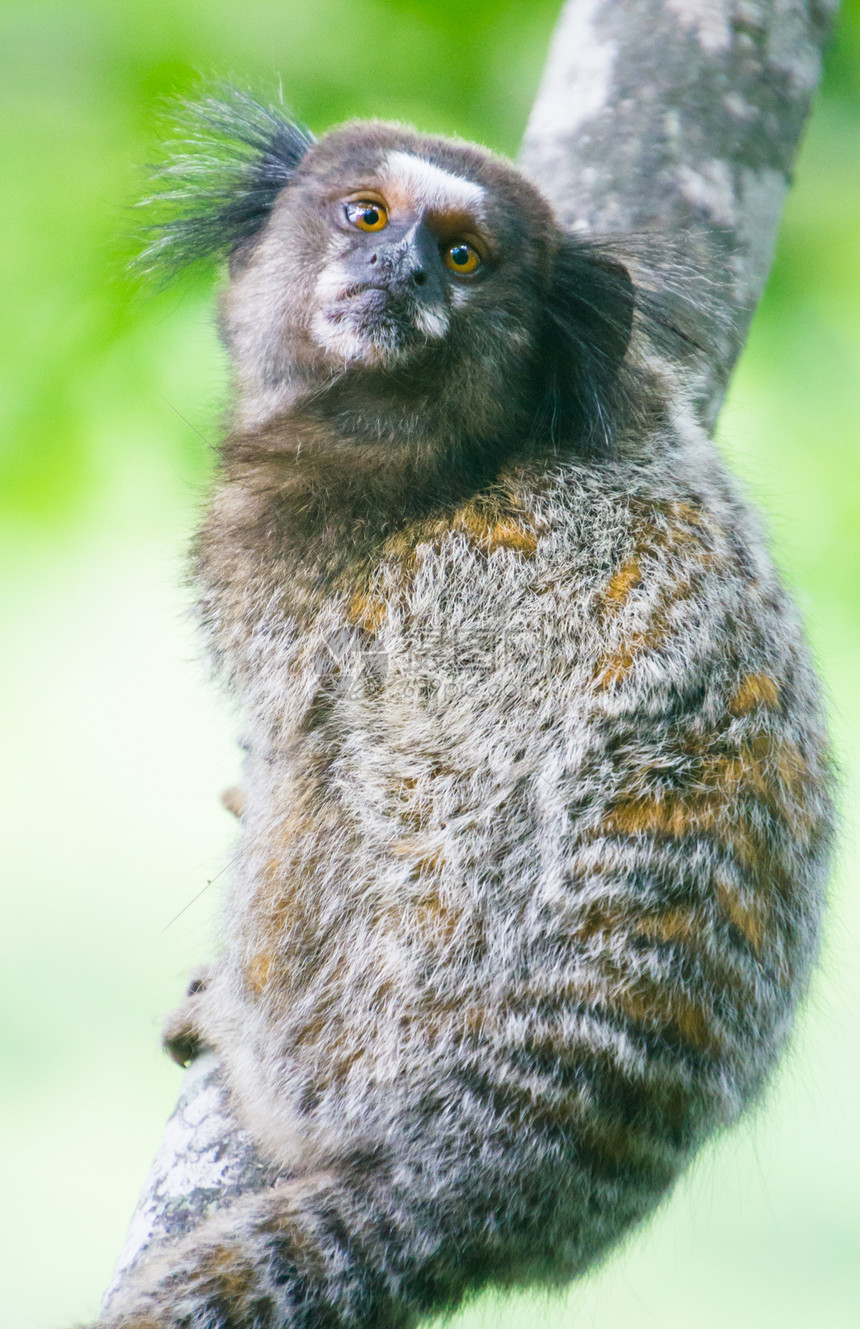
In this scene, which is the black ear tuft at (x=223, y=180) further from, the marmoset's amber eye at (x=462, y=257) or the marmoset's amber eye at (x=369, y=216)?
the marmoset's amber eye at (x=462, y=257)

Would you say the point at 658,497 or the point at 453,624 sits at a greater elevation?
the point at 658,497

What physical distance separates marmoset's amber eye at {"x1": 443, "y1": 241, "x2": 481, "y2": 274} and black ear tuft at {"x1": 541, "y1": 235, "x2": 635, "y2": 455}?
20 cm

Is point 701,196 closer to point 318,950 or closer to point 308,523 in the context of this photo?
point 308,523

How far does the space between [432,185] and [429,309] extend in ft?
1.12

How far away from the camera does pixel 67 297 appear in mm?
3393

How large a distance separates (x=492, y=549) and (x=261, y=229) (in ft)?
4.19

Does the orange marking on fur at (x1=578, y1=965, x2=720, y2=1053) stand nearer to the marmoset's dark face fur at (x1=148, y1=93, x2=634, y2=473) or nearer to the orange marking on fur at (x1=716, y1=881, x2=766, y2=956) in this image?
the orange marking on fur at (x1=716, y1=881, x2=766, y2=956)

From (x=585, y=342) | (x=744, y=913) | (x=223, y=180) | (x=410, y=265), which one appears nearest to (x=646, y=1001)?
(x=744, y=913)

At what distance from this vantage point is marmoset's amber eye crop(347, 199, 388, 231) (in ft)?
8.92

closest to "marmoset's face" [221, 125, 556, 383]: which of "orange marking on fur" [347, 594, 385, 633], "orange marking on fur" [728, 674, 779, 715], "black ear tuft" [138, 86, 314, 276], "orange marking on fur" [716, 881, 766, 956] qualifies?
"black ear tuft" [138, 86, 314, 276]

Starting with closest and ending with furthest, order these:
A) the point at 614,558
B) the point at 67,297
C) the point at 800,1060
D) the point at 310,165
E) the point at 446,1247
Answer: the point at 446,1247 < the point at 614,558 < the point at 800,1060 < the point at 310,165 < the point at 67,297

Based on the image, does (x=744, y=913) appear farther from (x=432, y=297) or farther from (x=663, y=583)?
(x=432, y=297)

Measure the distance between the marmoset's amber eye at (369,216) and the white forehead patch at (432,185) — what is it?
70mm

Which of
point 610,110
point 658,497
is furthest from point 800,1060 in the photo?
point 610,110
